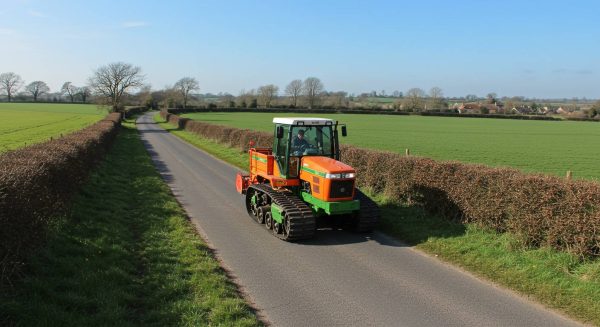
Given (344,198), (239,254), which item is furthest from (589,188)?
(239,254)

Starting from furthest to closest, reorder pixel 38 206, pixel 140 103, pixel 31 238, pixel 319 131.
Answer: pixel 140 103 < pixel 319 131 < pixel 38 206 < pixel 31 238

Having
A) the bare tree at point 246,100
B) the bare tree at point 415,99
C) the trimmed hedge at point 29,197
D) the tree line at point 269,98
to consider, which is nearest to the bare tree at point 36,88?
the tree line at point 269,98

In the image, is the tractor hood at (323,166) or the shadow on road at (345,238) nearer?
the tractor hood at (323,166)

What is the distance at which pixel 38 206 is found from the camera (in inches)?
268

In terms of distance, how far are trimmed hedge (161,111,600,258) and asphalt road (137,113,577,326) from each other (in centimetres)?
154

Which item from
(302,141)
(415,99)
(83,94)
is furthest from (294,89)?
(302,141)

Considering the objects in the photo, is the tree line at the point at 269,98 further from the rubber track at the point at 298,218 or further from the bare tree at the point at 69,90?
the rubber track at the point at 298,218

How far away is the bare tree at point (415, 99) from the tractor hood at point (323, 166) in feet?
386

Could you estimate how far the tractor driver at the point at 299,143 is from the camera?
1030cm

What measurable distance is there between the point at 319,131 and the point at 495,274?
16.0ft

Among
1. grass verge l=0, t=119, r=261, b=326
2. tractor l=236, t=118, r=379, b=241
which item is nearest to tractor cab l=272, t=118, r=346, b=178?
tractor l=236, t=118, r=379, b=241

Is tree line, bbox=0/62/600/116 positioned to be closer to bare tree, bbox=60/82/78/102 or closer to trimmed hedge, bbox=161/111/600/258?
bare tree, bbox=60/82/78/102

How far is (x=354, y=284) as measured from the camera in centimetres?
701

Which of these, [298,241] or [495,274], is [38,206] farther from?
[495,274]
